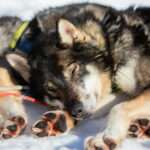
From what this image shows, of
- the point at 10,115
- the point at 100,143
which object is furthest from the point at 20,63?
the point at 100,143

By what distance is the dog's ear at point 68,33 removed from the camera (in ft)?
7.89

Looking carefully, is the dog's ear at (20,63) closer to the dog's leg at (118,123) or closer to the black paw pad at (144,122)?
the dog's leg at (118,123)

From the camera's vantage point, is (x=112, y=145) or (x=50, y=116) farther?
(x=50, y=116)

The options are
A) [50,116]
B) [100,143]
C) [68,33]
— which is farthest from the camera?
[68,33]

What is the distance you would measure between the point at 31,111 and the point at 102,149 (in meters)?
1.03

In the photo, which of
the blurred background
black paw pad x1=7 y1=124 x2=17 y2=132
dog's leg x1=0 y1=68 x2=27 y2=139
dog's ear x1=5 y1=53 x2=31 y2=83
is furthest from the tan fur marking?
the blurred background

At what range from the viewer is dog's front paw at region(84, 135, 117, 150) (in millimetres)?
1804

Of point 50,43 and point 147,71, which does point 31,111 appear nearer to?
point 50,43

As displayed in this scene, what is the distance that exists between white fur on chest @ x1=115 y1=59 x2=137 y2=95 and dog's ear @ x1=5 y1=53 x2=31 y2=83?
0.79 meters

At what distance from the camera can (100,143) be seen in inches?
71.7

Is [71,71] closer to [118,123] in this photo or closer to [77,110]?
[77,110]

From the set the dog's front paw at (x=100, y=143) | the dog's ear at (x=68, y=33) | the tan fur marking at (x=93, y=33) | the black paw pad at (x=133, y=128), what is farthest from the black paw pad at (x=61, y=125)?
the tan fur marking at (x=93, y=33)

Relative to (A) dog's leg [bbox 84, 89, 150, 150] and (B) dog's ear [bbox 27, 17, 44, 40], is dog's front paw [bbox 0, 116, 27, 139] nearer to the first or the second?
(A) dog's leg [bbox 84, 89, 150, 150]

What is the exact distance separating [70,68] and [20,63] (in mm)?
535
